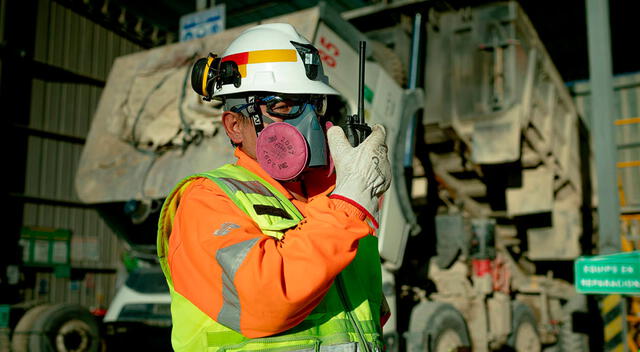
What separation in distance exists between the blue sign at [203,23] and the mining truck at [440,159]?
256 centimetres

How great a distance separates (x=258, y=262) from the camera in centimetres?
130

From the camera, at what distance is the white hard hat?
72.8 inches

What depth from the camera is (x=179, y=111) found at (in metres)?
4.60

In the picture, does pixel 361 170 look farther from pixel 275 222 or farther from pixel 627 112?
pixel 627 112

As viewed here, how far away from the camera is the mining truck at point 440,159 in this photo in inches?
179

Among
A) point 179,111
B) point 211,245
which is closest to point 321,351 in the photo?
point 211,245

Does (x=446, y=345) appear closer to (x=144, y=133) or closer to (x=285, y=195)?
(x=144, y=133)

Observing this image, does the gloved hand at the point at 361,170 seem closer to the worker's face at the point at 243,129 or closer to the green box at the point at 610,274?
the worker's face at the point at 243,129

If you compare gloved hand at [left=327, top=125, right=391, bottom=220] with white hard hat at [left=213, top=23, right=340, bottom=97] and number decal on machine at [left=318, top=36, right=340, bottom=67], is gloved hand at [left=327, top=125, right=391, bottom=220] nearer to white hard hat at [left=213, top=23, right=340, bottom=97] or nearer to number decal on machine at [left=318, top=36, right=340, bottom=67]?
white hard hat at [left=213, top=23, right=340, bottom=97]

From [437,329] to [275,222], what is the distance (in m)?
3.53

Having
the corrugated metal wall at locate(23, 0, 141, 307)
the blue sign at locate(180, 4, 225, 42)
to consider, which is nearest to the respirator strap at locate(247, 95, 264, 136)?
the blue sign at locate(180, 4, 225, 42)

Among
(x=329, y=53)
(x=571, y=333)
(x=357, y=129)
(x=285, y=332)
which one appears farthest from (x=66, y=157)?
(x=285, y=332)

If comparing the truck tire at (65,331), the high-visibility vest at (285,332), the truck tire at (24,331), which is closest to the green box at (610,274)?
the high-visibility vest at (285,332)

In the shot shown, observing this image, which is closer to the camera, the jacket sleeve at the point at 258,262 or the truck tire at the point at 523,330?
the jacket sleeve at the point at 258,262
